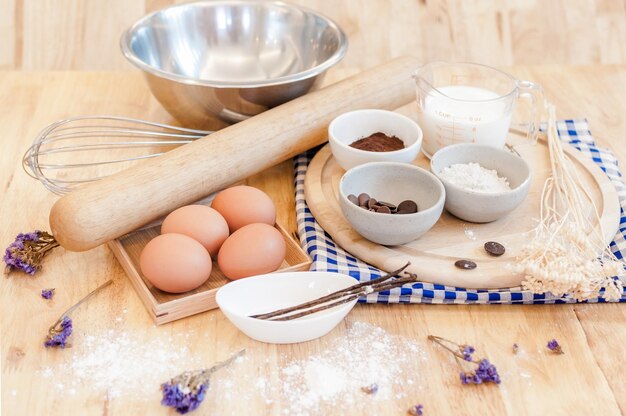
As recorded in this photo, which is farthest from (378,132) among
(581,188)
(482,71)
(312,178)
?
(581,188)

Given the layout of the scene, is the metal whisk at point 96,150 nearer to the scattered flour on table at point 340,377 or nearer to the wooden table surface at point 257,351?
the wooden table surface at point 257,351

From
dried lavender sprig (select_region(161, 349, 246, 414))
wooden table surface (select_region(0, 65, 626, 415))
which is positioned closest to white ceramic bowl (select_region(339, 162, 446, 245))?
wooden table surface (select_region(0, 65, 626, 415))

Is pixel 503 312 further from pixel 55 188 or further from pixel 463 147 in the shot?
pixel 55 188

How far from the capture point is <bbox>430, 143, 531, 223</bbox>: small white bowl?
1338 millimetres

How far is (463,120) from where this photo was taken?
1.51 meters

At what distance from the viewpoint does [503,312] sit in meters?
1.27

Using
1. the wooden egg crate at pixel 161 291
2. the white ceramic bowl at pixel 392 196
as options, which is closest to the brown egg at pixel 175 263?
the wooden egg crate at pixel 161 291

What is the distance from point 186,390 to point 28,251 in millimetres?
446

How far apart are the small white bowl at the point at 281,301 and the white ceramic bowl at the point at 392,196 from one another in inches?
4.3

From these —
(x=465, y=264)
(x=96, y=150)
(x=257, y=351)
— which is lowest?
(x=96, y=150)

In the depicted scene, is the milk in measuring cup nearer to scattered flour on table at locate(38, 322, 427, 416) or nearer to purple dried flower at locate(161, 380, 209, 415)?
scattered flour on table at locate(38, 322, 427, 416)

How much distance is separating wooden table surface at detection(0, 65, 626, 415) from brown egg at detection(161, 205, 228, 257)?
119mm

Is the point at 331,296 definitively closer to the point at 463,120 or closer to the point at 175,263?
the point at 175,263

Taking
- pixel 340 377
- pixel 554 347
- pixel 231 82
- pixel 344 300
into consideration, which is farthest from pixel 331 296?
pixel 231 82
